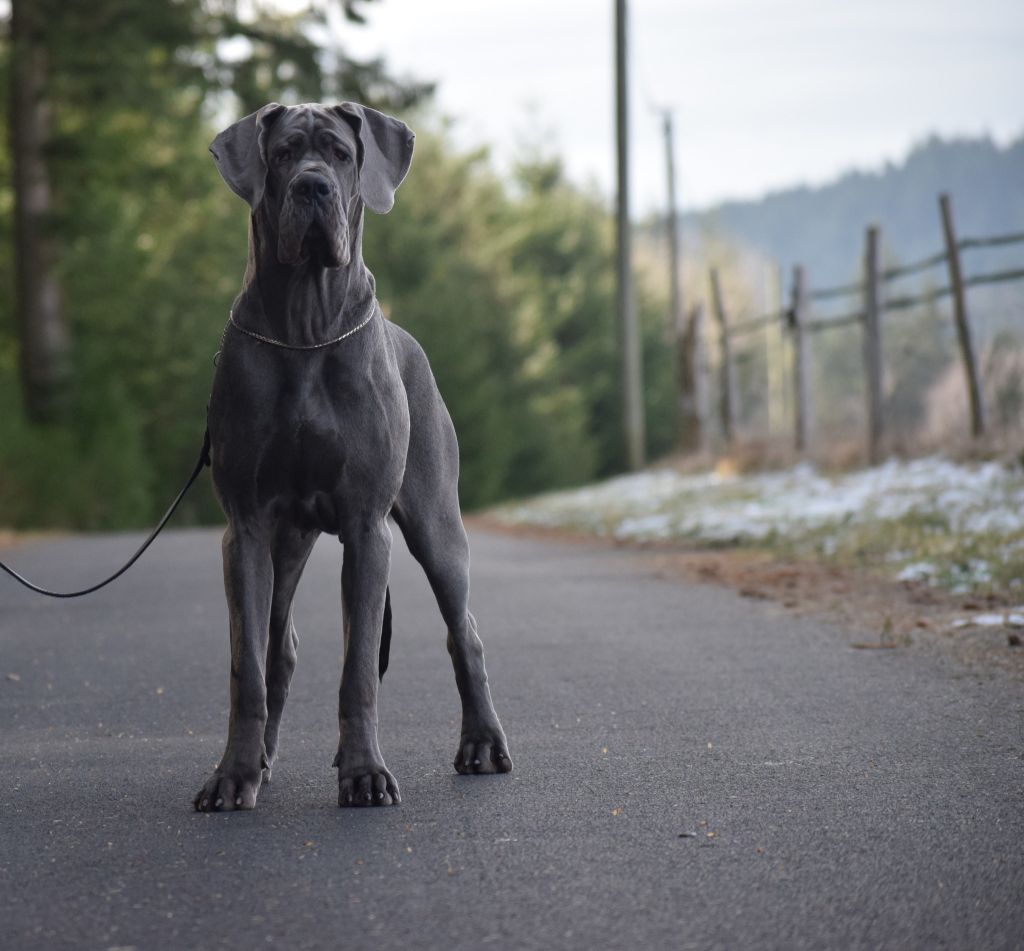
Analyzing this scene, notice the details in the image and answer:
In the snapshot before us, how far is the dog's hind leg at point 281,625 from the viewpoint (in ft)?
16.1

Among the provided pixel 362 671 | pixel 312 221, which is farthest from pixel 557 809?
pixel 312 221

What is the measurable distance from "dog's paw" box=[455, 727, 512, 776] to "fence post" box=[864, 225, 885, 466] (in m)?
12.7

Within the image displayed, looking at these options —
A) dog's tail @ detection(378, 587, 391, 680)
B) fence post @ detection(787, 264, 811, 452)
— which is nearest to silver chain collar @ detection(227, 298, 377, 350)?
dog's tail @ detection(378, 587, 391, 680)

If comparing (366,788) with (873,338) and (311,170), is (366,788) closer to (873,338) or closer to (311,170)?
(311,170)

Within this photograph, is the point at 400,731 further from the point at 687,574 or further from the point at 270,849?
the point at 687,574

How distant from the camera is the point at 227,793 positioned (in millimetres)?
4359

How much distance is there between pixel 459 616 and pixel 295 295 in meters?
Answer: 1.18

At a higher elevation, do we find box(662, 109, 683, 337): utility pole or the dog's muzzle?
box(662, 109, 683, 337): utility pole

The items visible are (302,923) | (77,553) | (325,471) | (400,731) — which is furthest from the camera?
(77,553)

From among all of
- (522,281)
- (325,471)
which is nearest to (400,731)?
(325,471)

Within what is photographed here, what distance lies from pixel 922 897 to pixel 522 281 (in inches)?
1925

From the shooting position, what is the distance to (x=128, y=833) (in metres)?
4.11

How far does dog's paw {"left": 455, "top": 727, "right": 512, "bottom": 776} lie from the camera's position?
4836mm

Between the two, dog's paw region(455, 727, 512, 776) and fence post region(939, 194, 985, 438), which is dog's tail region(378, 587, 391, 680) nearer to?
dog's paw region(455, 727, 512, 776)
